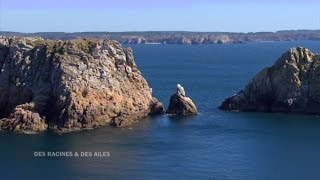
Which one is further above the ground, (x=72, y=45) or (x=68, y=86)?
(x=72, y=45)

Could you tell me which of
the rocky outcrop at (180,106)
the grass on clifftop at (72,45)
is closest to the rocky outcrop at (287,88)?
the rocky outcrop at (180,106)

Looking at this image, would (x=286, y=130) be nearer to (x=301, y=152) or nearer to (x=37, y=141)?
(x=301, y=152)

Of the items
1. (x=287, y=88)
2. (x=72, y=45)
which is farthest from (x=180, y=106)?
(x=72, y=45)

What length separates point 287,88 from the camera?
10375cm

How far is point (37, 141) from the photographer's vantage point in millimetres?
84125

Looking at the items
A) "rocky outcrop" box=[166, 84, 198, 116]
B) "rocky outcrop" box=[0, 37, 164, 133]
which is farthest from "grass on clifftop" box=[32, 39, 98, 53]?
"rocky outcrop" box=[166, 84, 198, 116]

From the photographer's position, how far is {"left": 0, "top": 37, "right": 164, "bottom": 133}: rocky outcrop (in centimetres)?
9100

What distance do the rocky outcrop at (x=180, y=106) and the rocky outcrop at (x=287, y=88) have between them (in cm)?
787

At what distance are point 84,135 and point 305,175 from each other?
3051 cm

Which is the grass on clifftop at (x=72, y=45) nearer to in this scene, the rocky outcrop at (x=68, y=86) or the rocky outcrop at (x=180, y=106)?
the rocky outcrop at (x=68, y=86)

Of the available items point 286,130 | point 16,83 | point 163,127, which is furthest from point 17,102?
point 286,130

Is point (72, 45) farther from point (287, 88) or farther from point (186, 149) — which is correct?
point (287, 88)

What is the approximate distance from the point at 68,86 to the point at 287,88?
3323 cm

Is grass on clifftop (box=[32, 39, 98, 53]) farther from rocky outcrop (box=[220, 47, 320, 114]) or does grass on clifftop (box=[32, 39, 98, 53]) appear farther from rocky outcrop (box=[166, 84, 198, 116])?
rocky outcrop (box=[220, 47, 320, 114])
